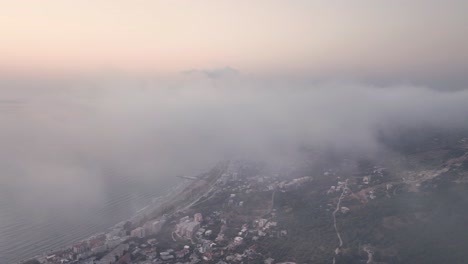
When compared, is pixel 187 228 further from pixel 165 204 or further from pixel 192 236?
pixel 165 204

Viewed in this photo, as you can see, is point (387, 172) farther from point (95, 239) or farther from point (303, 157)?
point (95, 239)

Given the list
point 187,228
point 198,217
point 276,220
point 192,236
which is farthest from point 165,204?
point 276,220

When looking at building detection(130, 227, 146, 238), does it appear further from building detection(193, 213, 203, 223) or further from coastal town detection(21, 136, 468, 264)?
building detection(193, 213, 203, 223)

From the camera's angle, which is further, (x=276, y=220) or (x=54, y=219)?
(x=54, y=219)

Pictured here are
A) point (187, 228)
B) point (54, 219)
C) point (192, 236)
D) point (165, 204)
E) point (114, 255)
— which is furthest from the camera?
point (165, 204)

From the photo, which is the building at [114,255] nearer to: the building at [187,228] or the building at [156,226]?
the building at [156,226]

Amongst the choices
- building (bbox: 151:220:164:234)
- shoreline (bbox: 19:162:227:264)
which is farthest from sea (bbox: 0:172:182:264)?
building (bbox: 151:220:164:234)

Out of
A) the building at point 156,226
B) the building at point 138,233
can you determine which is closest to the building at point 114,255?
the building at point 138,233

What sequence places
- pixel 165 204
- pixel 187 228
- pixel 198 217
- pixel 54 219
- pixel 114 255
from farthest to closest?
1. pixel 165 204
2. pixel 198 217
3. pixel 54 219
4. pixel 187 228
5. pixel 114 255

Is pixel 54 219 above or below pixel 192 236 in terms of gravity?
above

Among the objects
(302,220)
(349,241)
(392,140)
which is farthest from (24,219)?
(392,140)
